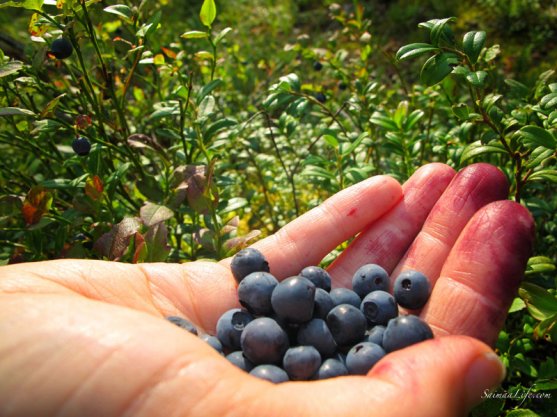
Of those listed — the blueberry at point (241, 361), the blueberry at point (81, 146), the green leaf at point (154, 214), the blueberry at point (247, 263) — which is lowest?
the blueberry at point (241, 361)

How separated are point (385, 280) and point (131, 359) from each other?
90 cm

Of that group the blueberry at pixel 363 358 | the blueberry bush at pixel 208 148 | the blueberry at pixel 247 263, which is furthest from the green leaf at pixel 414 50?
the blueberry at pixel 363 358

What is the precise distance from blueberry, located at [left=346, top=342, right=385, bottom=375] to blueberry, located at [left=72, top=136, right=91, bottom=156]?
1.31 meters

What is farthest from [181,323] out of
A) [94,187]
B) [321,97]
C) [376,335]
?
[321,97]

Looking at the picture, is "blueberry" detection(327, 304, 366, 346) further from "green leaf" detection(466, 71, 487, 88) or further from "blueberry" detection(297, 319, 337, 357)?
"green leaf" detection(466, 71, 487, 88)

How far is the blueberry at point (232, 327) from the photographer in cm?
156

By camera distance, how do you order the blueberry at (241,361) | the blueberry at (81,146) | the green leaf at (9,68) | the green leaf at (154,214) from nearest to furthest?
the blueberry at (241,361) → the green leaf at (9,68) → the green leaf at (154,214) → the blueberry at (81,146)

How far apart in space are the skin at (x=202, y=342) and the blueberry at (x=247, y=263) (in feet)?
0.32

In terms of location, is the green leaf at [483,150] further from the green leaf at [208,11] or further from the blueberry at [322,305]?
the green leaf at [208,11]

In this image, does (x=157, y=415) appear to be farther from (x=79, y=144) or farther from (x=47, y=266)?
(x=79, y=144)

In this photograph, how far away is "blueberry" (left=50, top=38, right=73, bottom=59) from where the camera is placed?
74.8 inches

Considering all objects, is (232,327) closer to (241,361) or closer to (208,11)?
(241,361)

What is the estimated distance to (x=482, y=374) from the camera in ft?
3.69

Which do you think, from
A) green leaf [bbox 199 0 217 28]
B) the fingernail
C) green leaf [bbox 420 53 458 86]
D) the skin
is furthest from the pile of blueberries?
green leaf [bbox 199 0 217 28]
